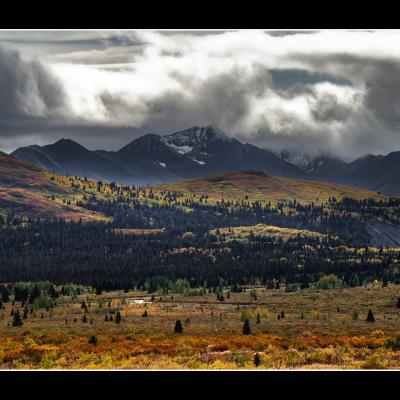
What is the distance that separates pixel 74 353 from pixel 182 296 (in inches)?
5220

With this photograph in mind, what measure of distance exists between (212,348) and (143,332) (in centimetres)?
2889

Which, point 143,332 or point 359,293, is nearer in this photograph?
point 143,332

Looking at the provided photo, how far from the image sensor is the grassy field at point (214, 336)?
5484 centimetres

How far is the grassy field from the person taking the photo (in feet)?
180

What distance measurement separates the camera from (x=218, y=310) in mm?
139125

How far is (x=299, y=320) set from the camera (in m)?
108

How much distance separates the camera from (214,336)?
80.6m
